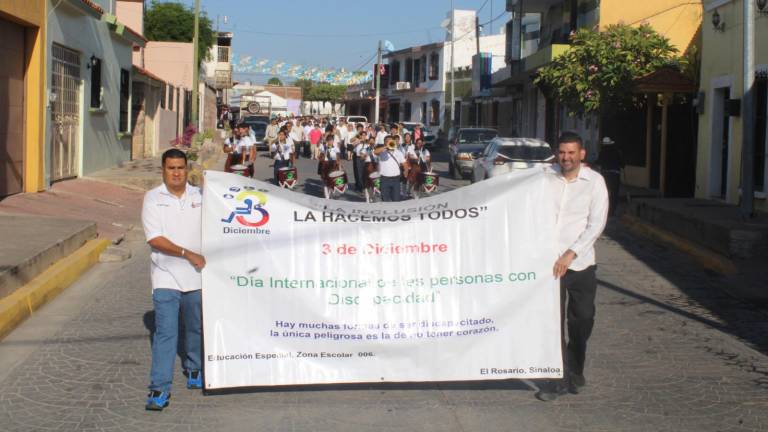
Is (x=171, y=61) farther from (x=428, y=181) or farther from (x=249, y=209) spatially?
(x=249, y=209)

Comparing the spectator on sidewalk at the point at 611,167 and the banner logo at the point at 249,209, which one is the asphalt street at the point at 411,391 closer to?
the banner logo at the point at 249,209

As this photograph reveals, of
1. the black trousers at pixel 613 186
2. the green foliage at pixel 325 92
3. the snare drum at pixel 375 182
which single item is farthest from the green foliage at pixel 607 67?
the green foliage at pixel 325 92

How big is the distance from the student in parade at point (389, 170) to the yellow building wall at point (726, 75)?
20.5 ft

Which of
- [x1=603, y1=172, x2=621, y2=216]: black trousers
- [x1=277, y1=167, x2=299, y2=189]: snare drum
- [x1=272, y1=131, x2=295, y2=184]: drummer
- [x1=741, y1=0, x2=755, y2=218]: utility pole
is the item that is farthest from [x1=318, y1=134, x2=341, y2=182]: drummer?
[x1=741, y1=0, x2=755, y2=218]: utility pole

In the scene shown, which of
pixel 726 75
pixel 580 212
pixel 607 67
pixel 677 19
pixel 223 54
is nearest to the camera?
pixel 580 212

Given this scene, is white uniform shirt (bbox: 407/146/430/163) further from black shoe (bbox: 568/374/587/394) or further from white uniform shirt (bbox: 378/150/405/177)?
black shoe (bbox: 568/374/587/394)

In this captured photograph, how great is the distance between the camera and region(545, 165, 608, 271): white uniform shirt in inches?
241

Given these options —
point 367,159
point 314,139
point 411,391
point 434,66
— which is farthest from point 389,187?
point 434,66

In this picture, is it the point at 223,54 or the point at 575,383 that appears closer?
the point at 575,383

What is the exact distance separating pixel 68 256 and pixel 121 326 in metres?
3.23

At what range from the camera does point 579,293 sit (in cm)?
618

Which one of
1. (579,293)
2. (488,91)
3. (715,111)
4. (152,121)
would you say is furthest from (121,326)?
(488,91)

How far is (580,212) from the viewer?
6.20 meters

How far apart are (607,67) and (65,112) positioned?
1276 cm
